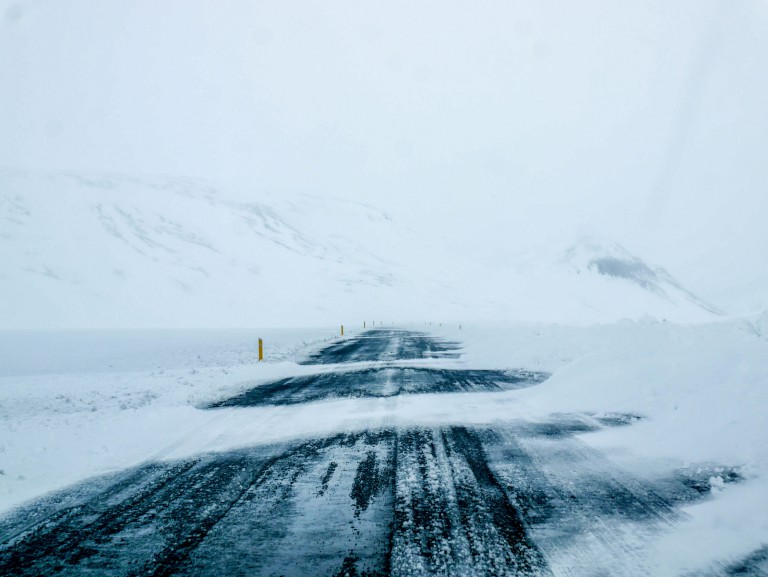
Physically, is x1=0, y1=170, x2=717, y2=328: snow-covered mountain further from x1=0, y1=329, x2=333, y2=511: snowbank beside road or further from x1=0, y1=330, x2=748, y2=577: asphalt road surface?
x1=0, y1=330, x2=748, y2=577: asphalt road surface

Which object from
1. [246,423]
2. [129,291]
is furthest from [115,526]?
[129,291]

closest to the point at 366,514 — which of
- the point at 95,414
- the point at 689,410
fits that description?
the point at 689,410

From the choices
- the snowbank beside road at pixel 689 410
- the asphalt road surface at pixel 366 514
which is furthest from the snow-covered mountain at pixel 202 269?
the asphalt road surface at pixel 366 514

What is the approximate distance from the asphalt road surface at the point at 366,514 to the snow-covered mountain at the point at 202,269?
6373 cm

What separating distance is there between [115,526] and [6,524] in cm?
110

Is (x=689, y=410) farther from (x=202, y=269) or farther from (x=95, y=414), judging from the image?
(x=202, y=269)

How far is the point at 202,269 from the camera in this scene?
90.4m

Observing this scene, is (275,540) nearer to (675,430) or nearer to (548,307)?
(675,430)

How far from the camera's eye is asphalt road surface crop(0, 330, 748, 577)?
3283 millimetres

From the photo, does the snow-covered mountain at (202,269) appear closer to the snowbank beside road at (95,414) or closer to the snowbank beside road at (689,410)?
the snowbank beside road at (95,414)

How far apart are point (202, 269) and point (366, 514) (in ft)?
305

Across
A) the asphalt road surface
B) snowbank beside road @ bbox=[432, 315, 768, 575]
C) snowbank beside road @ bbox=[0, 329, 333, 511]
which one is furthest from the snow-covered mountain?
the asphalt road surface

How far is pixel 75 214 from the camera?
90.1m

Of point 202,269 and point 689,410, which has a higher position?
point 202,269
